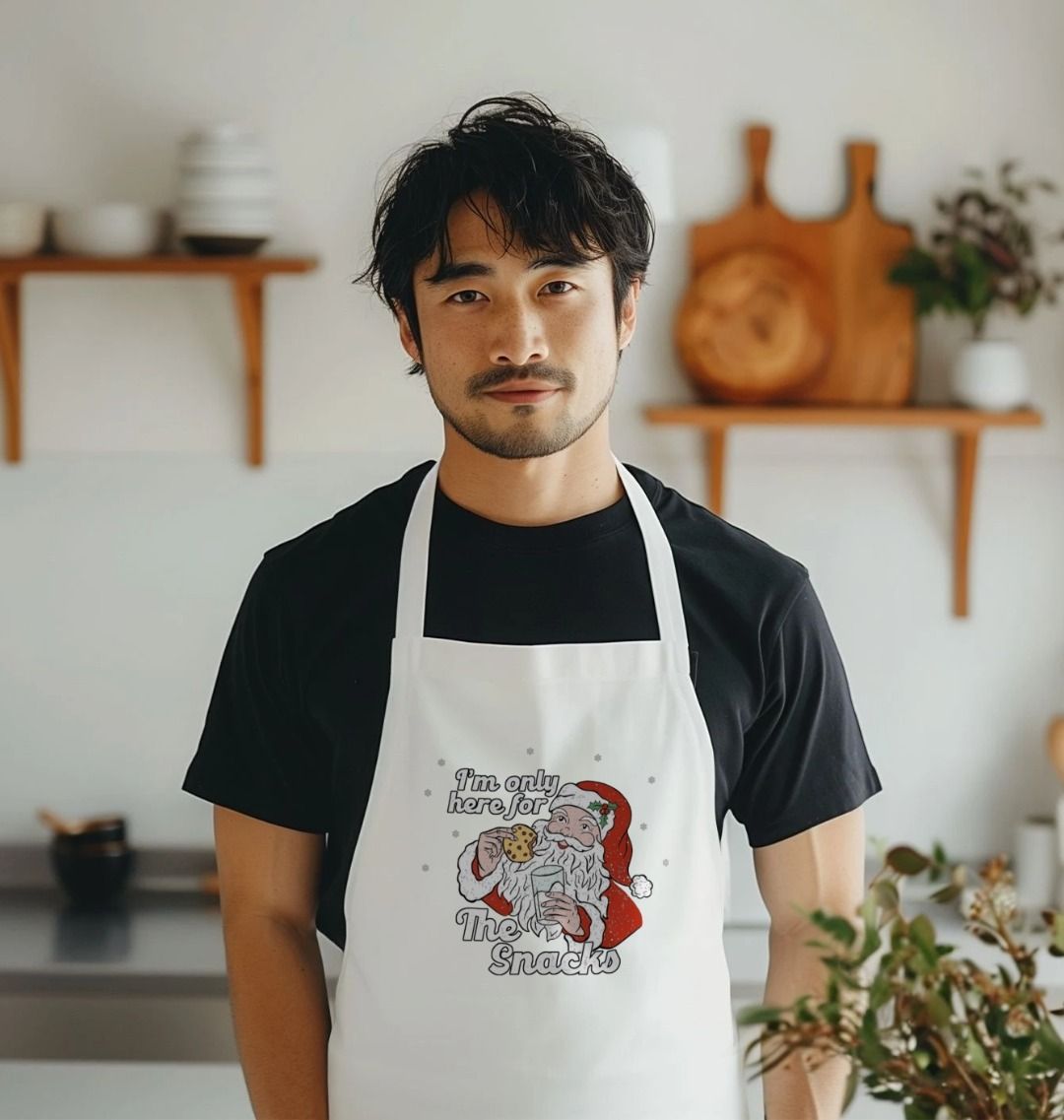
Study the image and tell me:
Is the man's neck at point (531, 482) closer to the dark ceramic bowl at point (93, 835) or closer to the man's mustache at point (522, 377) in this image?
the man's mustache at point (522, 377)

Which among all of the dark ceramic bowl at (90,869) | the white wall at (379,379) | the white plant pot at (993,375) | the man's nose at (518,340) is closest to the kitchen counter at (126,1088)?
the dark ceramic bowl at (90,869)

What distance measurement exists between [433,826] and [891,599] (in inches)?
61.9

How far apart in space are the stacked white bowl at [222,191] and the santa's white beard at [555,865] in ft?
4.93

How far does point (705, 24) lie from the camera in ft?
8.30

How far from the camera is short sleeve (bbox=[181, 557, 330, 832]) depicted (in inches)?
49.8

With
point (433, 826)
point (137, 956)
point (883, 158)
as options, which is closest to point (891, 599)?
point (883, 158)

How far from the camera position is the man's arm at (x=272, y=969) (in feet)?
4.17

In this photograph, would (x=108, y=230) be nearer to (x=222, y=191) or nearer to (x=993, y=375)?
(x=222, y=191)

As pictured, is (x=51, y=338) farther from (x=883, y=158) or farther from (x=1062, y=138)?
(x=1062, y=138)

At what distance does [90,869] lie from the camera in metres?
2.52

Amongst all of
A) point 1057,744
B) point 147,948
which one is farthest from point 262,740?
point 1057,744

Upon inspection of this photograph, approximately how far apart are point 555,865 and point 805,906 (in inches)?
8.7

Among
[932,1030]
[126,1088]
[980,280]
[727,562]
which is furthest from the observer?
[980,280]

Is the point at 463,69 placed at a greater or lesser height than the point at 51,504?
greater
